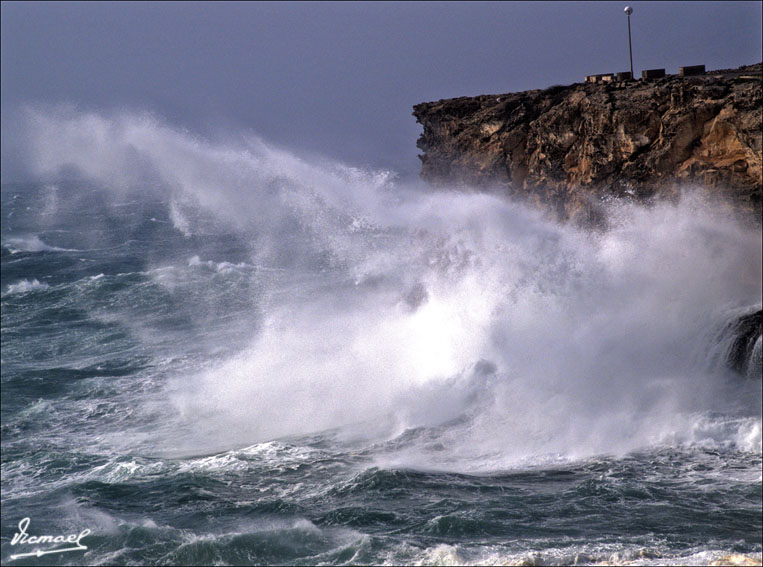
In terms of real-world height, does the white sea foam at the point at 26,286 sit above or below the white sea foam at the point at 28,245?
below

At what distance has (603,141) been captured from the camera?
2278 cm

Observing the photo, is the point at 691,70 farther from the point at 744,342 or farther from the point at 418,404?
the point at 418,404

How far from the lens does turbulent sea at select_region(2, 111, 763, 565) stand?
42.5 feet

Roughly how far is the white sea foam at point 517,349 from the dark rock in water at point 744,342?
39 centimetres

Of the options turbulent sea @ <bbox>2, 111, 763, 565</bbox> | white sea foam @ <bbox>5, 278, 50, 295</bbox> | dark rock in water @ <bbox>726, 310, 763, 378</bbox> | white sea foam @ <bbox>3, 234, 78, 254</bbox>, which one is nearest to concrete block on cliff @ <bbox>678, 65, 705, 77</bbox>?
turbulent sea @ <bbox>2, 111, 763, 565</bbox>

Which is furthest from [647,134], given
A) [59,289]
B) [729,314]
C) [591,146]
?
[59,289]

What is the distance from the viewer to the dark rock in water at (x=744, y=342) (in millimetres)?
18031

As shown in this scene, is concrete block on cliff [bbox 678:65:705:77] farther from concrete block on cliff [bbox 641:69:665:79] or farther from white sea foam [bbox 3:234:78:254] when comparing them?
white sea foam [bbox 3:234:78:254]

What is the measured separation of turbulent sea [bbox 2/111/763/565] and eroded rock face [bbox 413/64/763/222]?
0.86 metres

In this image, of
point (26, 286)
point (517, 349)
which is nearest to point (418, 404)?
point (517, 349)

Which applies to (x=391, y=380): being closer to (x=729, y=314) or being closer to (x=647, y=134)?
(x=729, y=314)

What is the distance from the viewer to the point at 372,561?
1204 cm

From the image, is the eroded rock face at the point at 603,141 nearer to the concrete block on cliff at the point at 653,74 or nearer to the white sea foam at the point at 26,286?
the concrete block on cliff at the point at 653,74

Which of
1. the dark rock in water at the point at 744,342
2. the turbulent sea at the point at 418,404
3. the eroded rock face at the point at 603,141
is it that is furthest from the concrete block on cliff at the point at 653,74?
the dark rock in water at the point at 744,342
